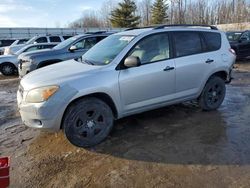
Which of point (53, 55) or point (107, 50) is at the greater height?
point (107, 50)

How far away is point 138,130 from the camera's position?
5.22m

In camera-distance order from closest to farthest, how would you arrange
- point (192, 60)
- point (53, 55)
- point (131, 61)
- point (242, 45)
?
point (131, 61) < point (192, 60) < point (53, 55) < point (242, 45)

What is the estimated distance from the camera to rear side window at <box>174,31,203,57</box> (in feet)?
18.0

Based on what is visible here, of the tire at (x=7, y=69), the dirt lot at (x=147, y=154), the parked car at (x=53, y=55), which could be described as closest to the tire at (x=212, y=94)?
the dirt lot at (x=147, y=154)

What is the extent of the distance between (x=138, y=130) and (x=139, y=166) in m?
1.30

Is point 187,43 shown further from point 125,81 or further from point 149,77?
point 125,81

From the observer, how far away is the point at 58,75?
455 cm

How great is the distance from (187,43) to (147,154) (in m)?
2.49

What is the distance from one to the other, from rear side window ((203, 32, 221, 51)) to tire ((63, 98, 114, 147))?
8.71 ft

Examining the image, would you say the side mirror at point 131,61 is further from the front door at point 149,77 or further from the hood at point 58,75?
the hood at point 58,75

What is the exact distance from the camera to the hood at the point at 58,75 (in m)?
4.36

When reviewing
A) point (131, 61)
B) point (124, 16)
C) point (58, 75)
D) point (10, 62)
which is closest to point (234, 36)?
point (10, 62)

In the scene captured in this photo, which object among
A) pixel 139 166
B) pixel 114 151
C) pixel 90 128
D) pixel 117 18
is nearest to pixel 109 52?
pixel 90 128

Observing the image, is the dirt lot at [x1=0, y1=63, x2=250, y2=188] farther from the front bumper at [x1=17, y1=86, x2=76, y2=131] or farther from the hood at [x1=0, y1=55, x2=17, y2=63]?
the hood at [x1=0, y1=55, x2=17, y2=63]
